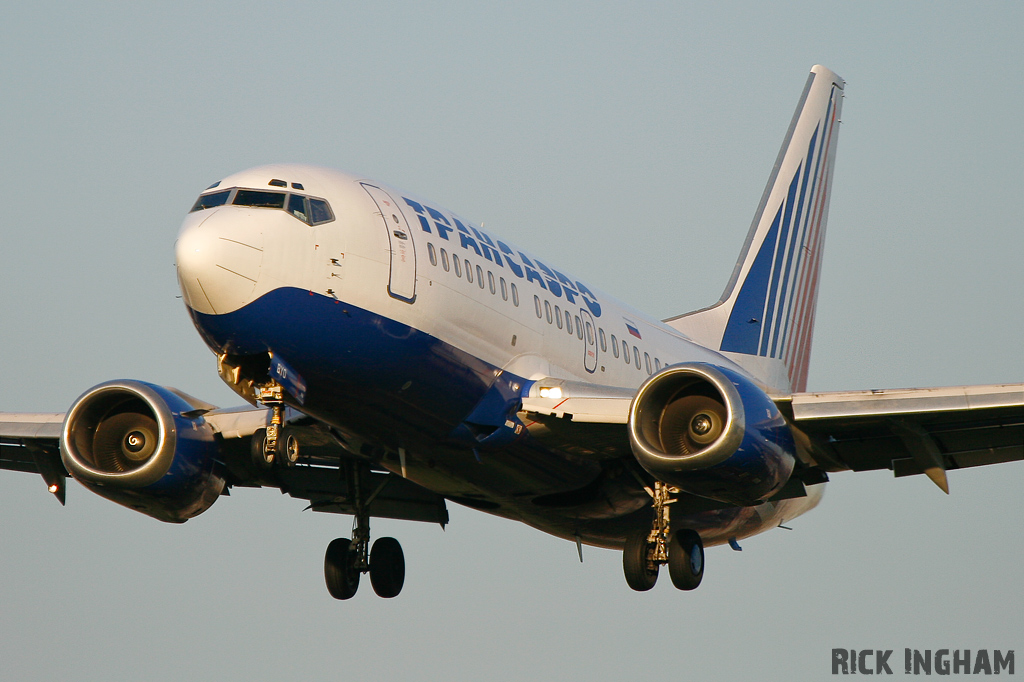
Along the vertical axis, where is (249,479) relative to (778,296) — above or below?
below

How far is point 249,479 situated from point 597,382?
7115 mm

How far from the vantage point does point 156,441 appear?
23688 mm

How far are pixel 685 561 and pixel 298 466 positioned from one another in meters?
7.67

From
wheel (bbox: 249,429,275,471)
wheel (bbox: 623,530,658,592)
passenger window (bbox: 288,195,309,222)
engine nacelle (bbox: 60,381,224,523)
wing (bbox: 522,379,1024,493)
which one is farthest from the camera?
wheel (bbox: 623,530,658,592)

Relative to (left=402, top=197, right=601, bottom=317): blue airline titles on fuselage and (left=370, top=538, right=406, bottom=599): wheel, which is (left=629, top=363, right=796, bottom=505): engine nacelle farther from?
(left=370, top=538, right=406, bottom=599): wheel

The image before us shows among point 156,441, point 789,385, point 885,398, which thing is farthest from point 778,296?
point 156,441

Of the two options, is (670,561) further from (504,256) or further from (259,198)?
(259,198)

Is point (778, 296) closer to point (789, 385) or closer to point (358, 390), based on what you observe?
point (789, 385)

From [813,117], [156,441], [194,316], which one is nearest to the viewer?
[194,316]

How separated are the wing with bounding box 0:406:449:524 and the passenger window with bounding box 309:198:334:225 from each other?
4.42 meters

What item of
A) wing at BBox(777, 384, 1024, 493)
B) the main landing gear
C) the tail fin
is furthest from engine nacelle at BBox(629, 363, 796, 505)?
the tail fin

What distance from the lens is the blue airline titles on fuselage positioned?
20875mm

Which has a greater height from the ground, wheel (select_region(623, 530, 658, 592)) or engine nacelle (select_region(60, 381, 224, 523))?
engine nacelle (select_region(60, 381, 224, 523))

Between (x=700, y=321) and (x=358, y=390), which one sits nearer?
(x=358, y=390)
